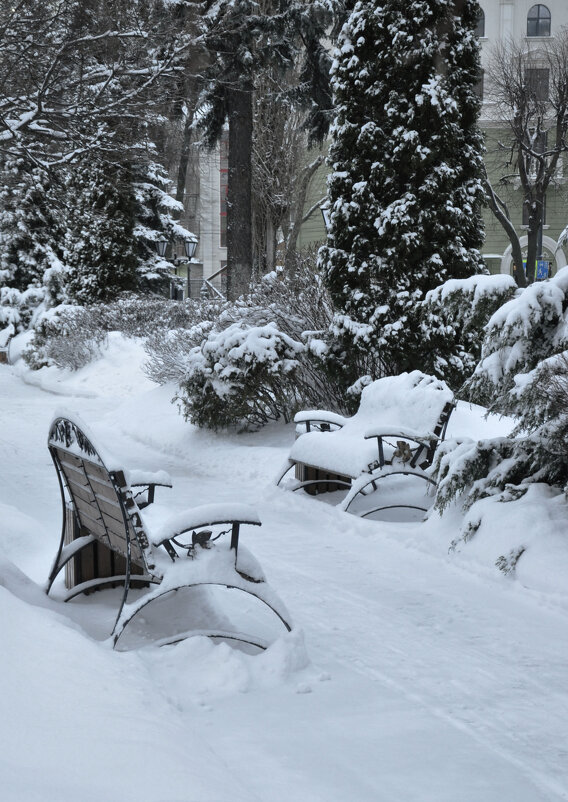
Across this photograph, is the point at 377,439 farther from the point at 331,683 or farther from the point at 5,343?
the point at 5,343

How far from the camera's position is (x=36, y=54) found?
953cm

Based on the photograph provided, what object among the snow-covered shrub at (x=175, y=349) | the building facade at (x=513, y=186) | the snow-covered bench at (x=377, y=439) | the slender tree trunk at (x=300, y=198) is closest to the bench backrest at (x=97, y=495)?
the snow-covered bench at (x=377, y=439)

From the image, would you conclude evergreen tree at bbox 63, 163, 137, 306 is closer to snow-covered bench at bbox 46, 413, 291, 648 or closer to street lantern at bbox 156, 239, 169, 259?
street lantern at bbox 156, 239, 169, 259

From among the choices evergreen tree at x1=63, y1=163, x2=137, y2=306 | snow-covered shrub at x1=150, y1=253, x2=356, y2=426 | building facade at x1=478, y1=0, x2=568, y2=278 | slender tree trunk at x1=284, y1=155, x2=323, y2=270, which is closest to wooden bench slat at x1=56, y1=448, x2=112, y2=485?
snow-covered shrub at x1=150, y1=253, x2=356, y2=426

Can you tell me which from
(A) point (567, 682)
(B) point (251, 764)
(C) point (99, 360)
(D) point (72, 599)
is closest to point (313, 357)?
(D) point (72, 599)

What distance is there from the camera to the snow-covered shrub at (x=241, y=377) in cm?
1020

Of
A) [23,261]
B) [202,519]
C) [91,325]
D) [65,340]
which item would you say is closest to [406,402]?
[202,519]

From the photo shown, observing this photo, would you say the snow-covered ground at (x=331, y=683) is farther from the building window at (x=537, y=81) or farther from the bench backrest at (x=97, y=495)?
the building window at (x=537, y=81)

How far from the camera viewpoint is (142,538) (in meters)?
3.78

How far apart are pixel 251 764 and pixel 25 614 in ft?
3.92

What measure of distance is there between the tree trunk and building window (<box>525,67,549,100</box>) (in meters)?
11.4

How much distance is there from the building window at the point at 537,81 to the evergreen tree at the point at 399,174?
52.9 feet

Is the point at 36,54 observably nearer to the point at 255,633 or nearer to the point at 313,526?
the point at 313,526

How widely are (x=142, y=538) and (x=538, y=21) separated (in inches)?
1600
